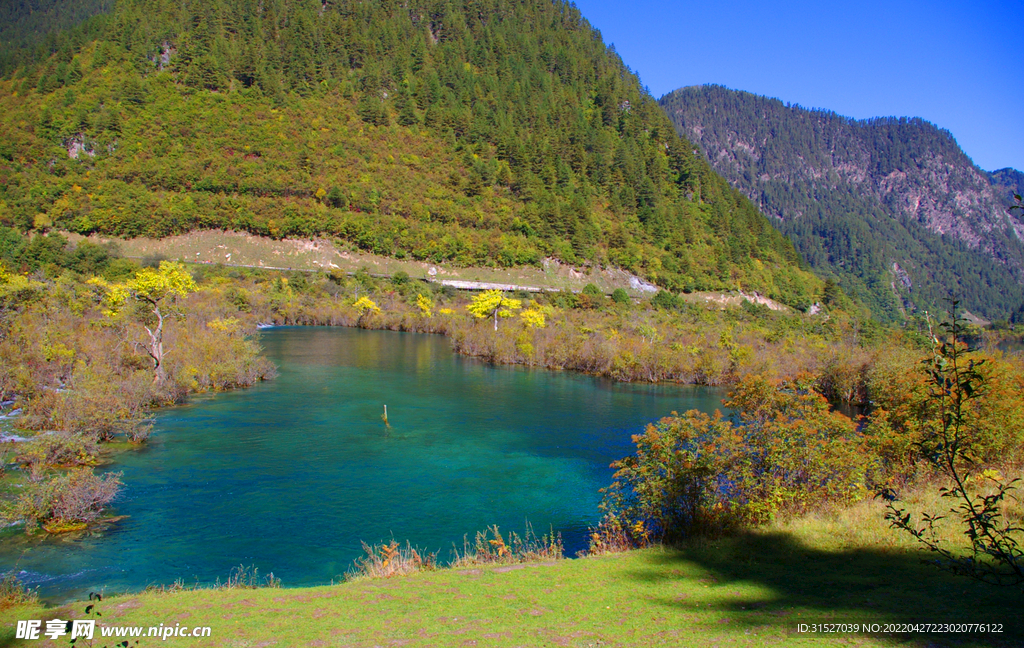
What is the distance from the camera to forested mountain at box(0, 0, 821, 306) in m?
108

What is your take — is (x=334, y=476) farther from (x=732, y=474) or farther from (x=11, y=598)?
(x=732, y=474)

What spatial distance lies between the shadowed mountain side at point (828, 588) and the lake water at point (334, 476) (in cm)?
589

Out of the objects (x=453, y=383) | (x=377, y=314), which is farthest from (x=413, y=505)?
(x=377, y=314)

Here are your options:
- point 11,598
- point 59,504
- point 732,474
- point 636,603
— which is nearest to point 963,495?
point 636,603

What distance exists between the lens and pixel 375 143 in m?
135

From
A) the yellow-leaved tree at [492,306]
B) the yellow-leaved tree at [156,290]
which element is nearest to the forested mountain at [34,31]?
the yellow-leaved tree at [492,306]

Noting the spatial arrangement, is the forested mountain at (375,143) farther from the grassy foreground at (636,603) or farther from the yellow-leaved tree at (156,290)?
the grassy foreground at (636,603)

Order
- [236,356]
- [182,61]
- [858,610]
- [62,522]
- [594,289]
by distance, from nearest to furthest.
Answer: [858,610], [62,522], [236,356], [594,289], [182,61]

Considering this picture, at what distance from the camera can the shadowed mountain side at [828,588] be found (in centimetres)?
663

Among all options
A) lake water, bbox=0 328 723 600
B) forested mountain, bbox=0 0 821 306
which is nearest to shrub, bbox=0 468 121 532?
lake water, bbox=0 328 723 600

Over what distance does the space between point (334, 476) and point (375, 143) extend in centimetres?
12498

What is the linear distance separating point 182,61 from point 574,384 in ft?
459

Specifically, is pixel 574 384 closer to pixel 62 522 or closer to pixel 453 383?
pixel 453 383

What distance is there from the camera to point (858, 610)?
23.8ft
